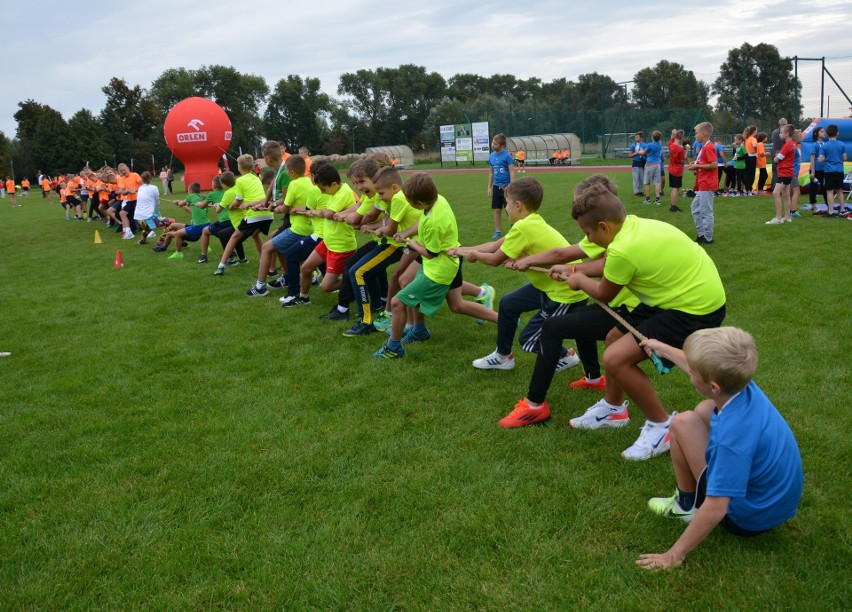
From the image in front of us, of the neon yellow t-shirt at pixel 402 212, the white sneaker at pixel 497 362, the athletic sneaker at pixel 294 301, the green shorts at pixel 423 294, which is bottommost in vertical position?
the white sneaker at pixel 497 362

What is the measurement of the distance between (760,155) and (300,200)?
14457 mm

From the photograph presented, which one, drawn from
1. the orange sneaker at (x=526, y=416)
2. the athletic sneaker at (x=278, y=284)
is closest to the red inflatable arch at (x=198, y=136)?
the athletic sneaker at (x=278, y=284)

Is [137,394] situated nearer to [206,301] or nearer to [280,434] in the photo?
[280,434]

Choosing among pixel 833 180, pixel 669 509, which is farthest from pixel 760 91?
pixel 669 509

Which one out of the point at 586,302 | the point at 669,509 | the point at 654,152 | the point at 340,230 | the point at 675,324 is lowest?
the point at 669,509

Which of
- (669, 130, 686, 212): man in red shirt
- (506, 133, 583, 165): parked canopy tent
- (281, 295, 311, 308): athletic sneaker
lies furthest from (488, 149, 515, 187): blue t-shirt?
(506, 133, 583, 165): parked canopy tent

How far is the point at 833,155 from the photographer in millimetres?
13148

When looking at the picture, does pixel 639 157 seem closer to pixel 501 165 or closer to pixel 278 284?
pixel 501 165

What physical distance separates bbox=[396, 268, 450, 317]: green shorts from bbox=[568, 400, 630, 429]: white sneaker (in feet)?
6.78

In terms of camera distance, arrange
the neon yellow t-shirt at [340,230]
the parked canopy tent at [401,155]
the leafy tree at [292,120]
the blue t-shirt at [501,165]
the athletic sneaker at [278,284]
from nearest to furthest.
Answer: the neon yellow t-shirt at [340,230]
the athletic sneaker at [278,284]
the blue t-shirt at [501,165]
the parked canopy tent at [401,155]
the leafy tree at [292,120]

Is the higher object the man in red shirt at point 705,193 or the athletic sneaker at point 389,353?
the man in red shirt at point 705,193

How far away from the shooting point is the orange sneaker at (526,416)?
15.7 ft

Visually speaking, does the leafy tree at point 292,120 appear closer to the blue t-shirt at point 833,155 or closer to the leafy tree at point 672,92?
the leafy tree at point 672,92

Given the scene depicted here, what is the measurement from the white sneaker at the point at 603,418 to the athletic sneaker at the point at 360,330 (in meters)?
3.32
